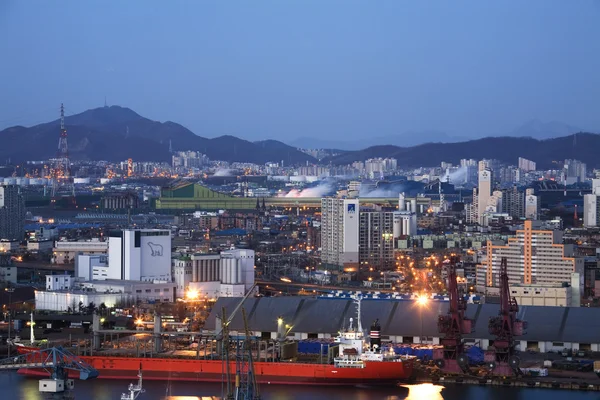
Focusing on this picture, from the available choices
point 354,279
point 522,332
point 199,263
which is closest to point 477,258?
point 354,279

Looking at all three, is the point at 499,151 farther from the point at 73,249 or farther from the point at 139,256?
the point at 139,256

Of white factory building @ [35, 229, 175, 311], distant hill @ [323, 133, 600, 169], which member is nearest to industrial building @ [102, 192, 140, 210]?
white factory building @ [35, 229, 175, 311]

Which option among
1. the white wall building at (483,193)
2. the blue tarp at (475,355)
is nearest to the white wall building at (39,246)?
the white wall building at (483,193)

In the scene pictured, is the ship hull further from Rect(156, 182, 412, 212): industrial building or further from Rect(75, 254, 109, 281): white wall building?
Rect(156, 182, 412, 212): industrial building

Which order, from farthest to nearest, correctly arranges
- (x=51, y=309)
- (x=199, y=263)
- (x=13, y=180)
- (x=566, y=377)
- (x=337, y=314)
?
(x=13, y=180)
(x=199, y=263)
(x=51, y=309)
(x=337, y=314)
(x=566, y=377)

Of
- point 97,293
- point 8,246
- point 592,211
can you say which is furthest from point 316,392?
point 592,211

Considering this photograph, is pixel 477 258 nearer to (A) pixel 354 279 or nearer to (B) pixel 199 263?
(A) pixel 354 279
